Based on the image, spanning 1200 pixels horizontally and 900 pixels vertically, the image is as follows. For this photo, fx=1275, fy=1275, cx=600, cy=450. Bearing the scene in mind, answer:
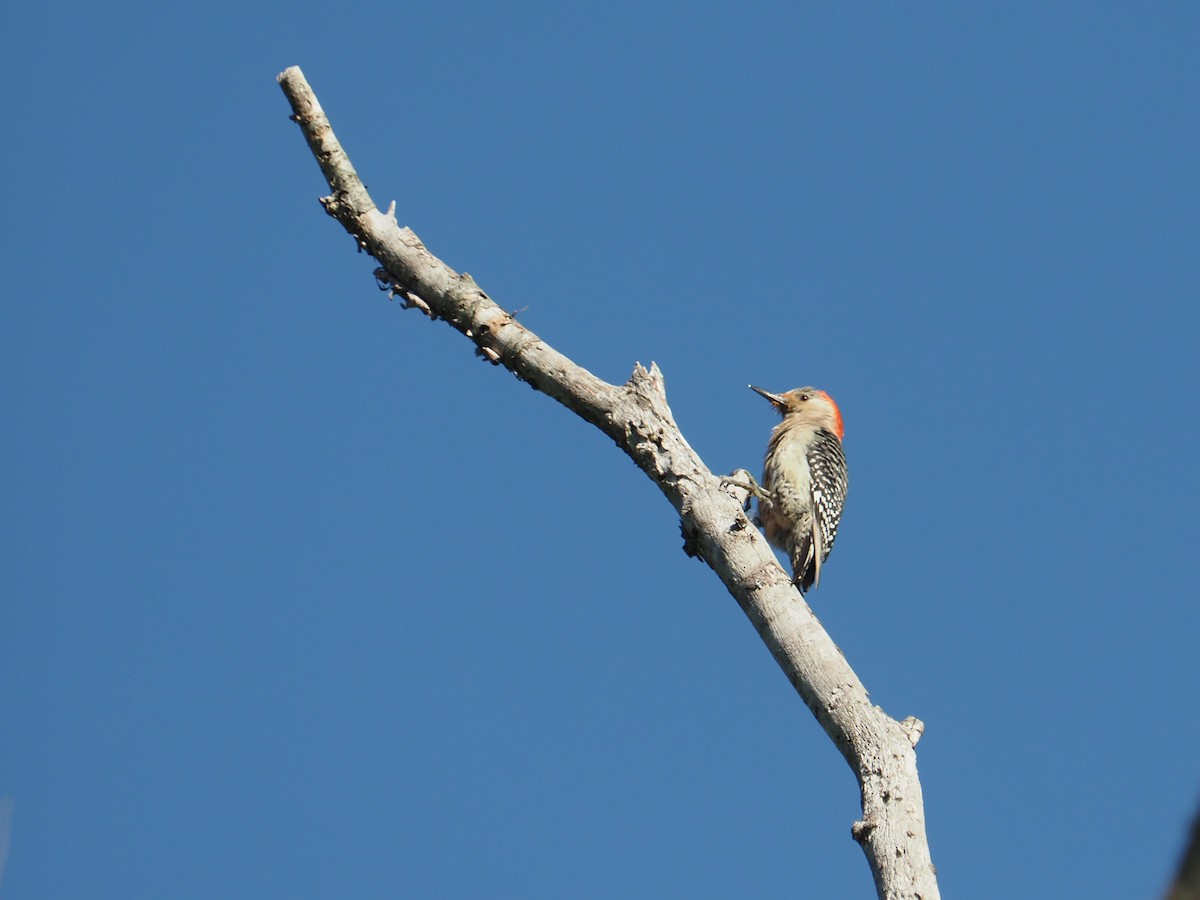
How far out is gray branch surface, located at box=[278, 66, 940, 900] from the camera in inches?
162

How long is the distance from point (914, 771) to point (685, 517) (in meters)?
1.61

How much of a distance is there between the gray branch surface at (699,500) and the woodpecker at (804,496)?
2.41m

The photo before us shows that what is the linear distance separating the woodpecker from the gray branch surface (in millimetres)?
2410

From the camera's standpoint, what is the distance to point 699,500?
5.45 meters

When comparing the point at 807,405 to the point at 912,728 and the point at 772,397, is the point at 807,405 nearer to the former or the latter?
the point at 772,397

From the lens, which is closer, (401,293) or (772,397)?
(401,293)

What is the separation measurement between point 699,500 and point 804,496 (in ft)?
11.7

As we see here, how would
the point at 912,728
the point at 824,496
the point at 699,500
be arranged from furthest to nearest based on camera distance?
the point at 824,496, the point at 699,500, the point at 912,728

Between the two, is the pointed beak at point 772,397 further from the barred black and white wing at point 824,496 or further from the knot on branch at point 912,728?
the knot on branch at point 912,728

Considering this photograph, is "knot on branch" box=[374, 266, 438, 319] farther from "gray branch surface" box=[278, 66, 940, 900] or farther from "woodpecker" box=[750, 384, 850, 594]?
"woodpecker" box=[750, 384, 850, 594]

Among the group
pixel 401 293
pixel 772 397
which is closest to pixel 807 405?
pixel 772 397

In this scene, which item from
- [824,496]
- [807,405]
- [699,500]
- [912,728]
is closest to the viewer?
[912,728]

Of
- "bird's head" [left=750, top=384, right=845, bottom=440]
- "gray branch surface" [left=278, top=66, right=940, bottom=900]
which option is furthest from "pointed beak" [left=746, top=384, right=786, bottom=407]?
"gray branch surface" [left=278, top=66, right=940, bottom=900]

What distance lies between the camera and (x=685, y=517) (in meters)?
5.47
